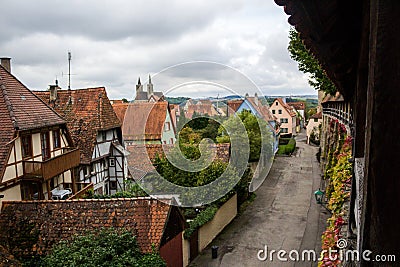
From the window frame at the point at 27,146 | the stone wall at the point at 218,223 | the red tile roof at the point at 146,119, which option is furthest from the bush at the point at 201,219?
the red tile roof at the point at 146,119

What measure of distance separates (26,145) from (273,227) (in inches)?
369

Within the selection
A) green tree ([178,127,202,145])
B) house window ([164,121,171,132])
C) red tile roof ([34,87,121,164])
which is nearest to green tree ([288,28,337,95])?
green tree ([178,127,202,145])

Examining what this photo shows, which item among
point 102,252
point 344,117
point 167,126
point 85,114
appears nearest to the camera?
point 102,252

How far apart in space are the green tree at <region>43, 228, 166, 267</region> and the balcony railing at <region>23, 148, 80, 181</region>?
164 inches

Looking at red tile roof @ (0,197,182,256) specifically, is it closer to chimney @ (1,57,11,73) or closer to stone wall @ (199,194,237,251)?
stone wall @ (199,194,237,251)

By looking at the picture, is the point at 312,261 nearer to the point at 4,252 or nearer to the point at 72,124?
the point at 4,252

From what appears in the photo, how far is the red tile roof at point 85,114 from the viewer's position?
50.6 ft

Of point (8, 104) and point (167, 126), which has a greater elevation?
point (8, 104)

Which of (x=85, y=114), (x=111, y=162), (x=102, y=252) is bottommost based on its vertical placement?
(x=102, y=252)

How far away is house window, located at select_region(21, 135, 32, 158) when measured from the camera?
37.2ft

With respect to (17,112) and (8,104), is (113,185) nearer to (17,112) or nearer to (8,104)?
(17,112)

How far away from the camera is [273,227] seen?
1345cm

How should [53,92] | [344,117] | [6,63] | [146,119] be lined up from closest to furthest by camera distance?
[6,63], [344,117], [53,92], [146,119]

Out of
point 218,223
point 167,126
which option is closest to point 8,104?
point 218,223
